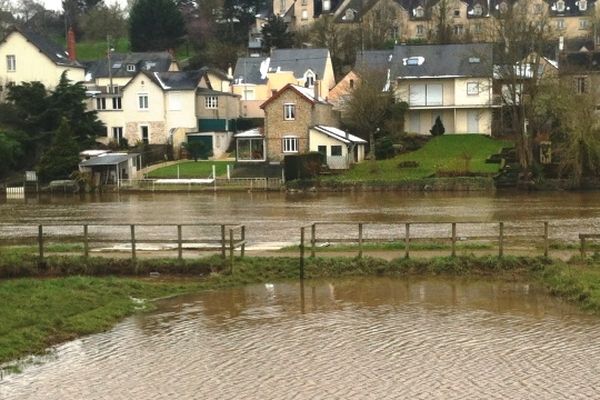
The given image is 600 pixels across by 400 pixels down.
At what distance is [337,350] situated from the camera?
1631cm

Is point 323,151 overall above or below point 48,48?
below

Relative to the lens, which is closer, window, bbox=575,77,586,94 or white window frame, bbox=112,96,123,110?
window, bbox=575,77,586,94

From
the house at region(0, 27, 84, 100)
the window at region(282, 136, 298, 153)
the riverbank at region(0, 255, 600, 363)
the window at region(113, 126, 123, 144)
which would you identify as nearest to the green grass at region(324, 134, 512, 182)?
the window at region(282, 136, 298, 153)

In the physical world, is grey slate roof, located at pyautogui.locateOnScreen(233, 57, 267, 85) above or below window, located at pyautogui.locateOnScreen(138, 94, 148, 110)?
above

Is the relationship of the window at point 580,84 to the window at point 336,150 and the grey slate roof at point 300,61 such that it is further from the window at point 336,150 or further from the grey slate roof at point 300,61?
the grey slate roof at point 300,61

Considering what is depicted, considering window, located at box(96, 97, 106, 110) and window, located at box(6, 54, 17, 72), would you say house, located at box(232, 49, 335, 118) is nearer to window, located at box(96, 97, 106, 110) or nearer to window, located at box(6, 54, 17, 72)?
window, located at box(96, 97, 106, 110)

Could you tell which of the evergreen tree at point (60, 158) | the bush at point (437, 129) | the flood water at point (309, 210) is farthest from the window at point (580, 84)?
the evergreen tree at point (60, 158)

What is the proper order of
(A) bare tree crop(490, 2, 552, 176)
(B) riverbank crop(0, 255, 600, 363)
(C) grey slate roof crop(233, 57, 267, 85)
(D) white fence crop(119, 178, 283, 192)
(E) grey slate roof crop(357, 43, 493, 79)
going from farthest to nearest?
1. (C) grey slate roof crop(233, 57, 267, 85)
2. (E) grey slate roof crop(357, 43, 493, 79)
3. (D) white fence crop(119, 178, 283, 192)
4. (A) bare tree crop(490, 2, 552, 176)
5. (B) riverbank crop(0, 255, 600, 363)

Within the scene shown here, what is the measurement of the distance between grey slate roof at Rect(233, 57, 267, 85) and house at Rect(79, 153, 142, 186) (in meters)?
20.7

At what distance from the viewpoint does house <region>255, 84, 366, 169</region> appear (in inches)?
2621

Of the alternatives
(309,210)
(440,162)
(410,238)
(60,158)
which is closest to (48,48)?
(60,158)

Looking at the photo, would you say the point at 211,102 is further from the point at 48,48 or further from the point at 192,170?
the point at 48,48

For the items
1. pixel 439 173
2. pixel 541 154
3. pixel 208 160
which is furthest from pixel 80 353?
pixel 208 160

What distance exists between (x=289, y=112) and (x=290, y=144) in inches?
99.8
